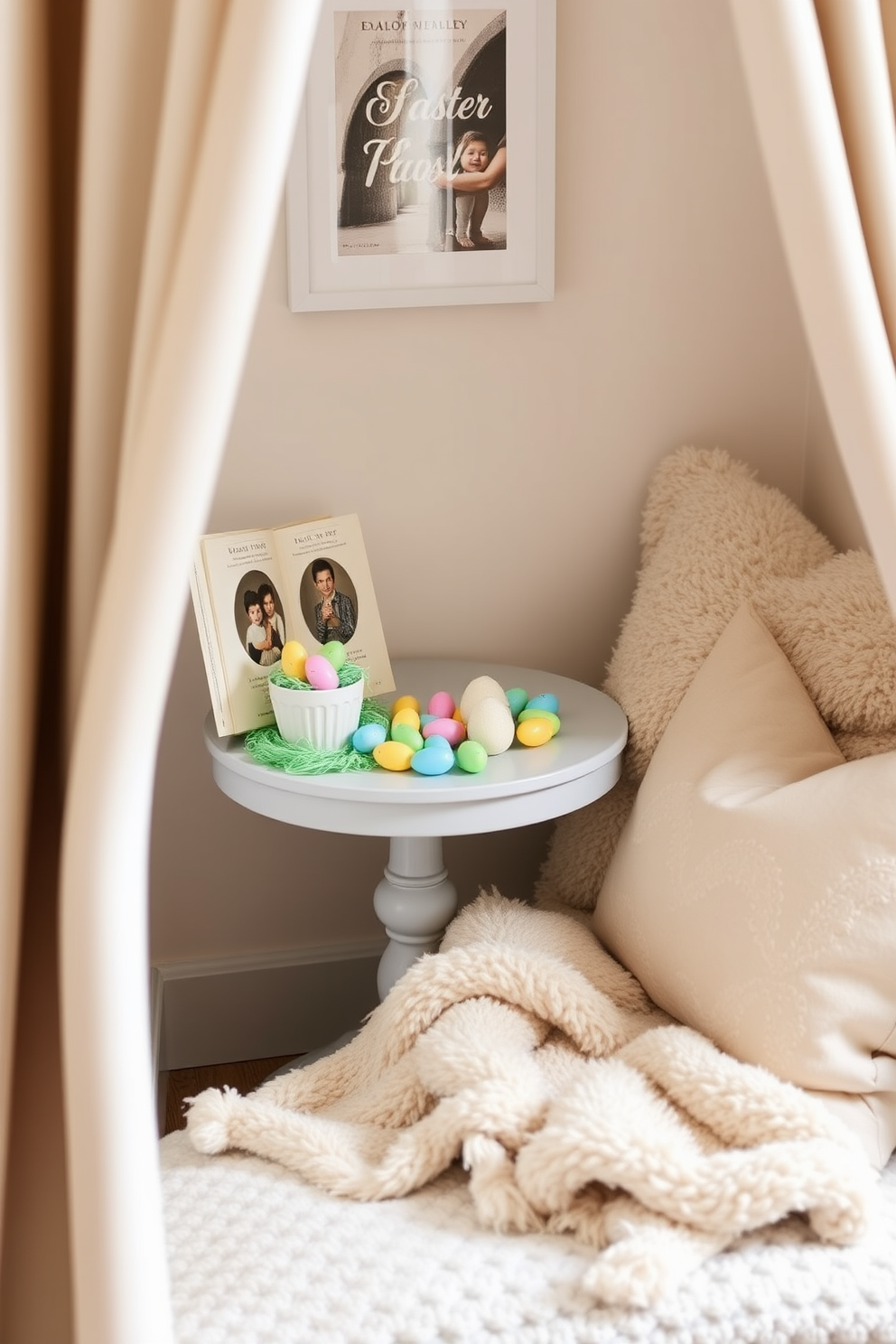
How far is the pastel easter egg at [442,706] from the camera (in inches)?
63.9

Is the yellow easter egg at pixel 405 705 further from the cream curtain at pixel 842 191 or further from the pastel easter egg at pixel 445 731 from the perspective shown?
the cream curtain at pixel 842 191

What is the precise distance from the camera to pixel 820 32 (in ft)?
2.72

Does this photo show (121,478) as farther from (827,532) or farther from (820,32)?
(827,532)

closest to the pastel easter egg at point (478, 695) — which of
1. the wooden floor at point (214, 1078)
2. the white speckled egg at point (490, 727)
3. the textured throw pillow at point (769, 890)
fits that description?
the white speckled egg at point (490, 727)

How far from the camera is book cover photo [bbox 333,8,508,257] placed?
170cm

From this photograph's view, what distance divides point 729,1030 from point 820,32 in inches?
37.2

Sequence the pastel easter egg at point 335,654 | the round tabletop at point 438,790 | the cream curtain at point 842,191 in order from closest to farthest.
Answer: the cream curtain at point 842,191 → the round tabletop at point 438,790 → the pastel easter egg at point 335,654

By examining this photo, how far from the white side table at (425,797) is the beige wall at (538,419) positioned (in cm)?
23

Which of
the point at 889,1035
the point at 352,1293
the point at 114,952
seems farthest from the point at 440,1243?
the point at 114,952

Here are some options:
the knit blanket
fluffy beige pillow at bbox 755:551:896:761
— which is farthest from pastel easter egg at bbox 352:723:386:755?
fluffy beige pillow at bbox 755:551:896:761

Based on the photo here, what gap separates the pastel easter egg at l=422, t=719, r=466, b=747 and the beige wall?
222mm

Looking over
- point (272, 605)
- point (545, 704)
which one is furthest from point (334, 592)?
point (545, 704)

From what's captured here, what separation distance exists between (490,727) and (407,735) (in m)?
0.10

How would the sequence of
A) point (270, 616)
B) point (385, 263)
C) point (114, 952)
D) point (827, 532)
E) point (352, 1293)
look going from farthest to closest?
point (827, 532) → point (385, 263) → point (270, 616) → point (352, 1293) → point (114, 952)
